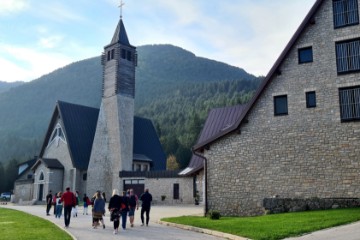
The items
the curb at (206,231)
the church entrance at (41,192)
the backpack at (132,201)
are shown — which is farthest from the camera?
the church entrance at (41,192)

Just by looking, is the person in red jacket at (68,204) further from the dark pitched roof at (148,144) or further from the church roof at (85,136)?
the dark pitched roof at (148,144)

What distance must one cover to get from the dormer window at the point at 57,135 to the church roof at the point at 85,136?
1044 millimetres

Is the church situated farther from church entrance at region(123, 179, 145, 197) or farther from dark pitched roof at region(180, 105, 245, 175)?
dark pitched roof at region(180, 105, 245, 175)

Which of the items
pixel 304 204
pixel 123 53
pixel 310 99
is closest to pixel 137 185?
pixel 123 53

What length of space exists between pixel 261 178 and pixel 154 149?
117 ft

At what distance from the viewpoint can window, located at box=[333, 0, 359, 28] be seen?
21.6m

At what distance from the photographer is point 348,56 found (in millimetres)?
21438

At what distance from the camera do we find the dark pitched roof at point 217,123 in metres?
37.9

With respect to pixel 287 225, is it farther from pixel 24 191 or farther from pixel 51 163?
pixel 24 191

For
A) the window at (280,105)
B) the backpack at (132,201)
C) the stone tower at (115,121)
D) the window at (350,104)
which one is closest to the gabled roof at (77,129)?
the stone tower at (115,121)

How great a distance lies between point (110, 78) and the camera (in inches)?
1969

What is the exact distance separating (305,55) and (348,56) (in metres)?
2.38

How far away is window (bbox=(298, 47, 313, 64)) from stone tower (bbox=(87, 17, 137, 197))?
2847 centimetres

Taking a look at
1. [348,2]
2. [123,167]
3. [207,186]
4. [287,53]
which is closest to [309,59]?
[287,53]
